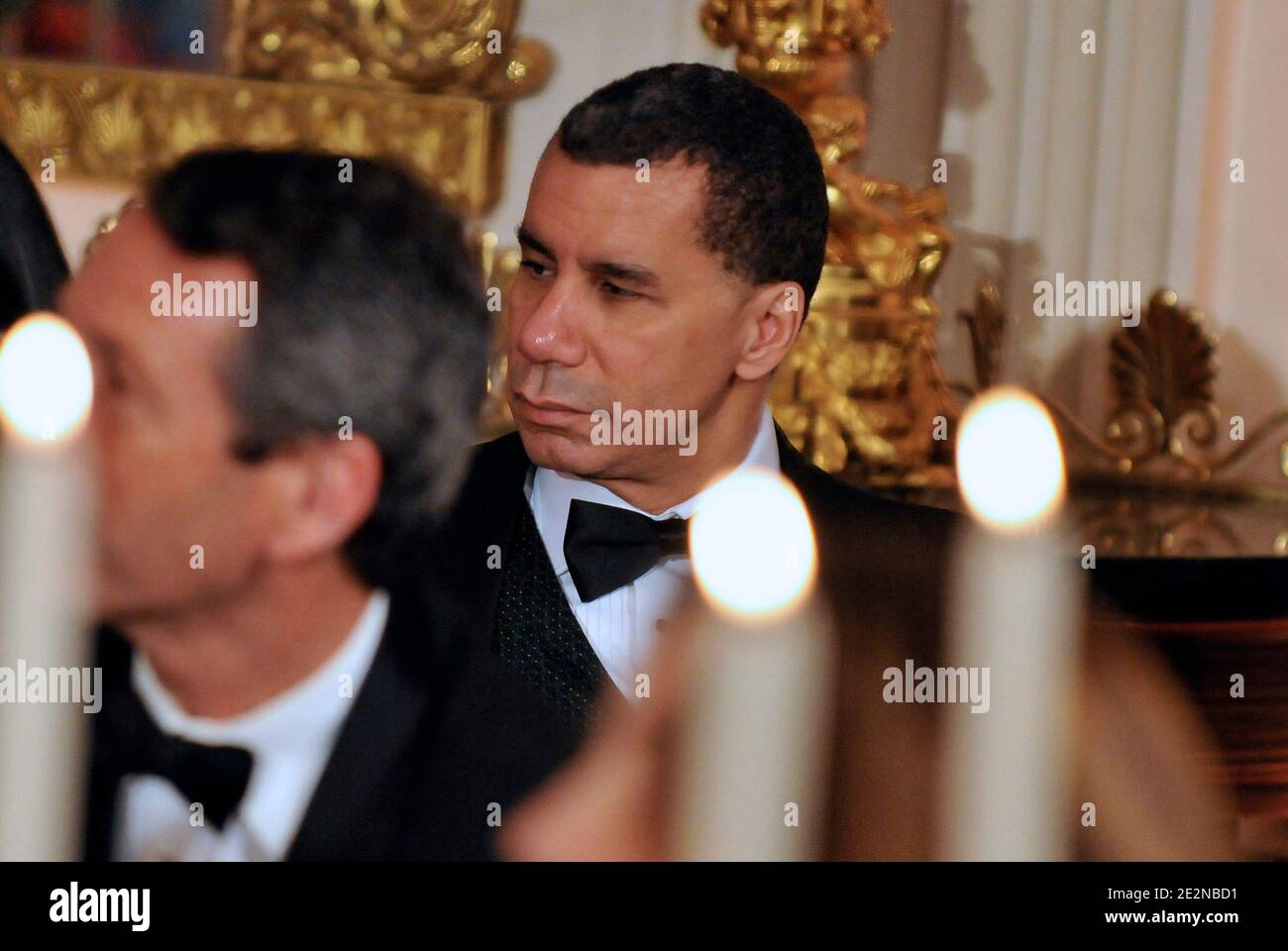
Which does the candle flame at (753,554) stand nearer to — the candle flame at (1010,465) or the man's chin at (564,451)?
the candle flame at (1010,465)

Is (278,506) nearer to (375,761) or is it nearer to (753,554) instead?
(375,761)

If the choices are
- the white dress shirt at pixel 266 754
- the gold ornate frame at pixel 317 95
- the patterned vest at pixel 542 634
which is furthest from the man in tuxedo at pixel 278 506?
the gold ornate frame at pixel 317 95

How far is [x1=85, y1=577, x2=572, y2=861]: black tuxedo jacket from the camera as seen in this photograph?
0.57 meters

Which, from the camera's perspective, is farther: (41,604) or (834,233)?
(834,233)

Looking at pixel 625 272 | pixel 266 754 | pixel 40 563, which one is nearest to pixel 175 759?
pixel 266 754

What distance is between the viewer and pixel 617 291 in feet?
3.34

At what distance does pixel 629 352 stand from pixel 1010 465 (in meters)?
0.70

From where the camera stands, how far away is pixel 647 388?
1.03 m

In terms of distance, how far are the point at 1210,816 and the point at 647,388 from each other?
1.41ft

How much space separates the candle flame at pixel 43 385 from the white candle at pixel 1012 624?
0.53ft

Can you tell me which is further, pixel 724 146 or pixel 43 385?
pixel 724 146

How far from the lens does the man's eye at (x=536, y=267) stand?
100 cm
